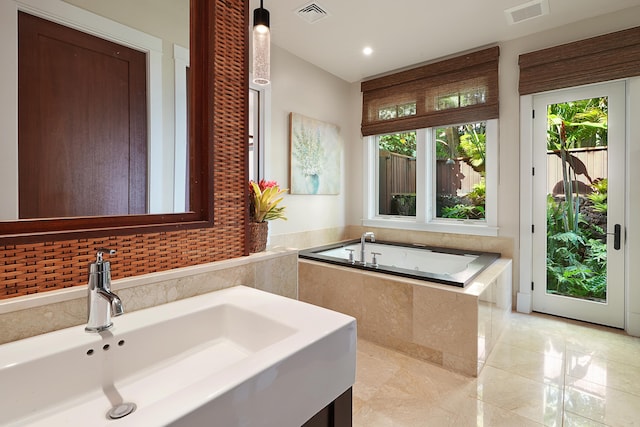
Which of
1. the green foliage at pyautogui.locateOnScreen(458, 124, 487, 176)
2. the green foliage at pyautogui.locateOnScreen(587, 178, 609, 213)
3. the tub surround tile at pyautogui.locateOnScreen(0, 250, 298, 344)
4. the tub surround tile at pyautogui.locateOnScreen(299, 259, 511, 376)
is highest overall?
the green foliage at pyautogui.locateOnScreen(458, 124, 487, 176)

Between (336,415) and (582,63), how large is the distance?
11.0 ft

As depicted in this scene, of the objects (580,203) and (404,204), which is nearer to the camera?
(580,203)

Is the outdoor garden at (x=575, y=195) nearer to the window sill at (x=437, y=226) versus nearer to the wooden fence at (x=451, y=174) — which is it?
the wooden fence at (x=451, y=174)

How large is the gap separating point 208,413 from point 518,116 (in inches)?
138

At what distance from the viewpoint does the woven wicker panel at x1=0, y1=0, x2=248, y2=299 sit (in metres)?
0.95

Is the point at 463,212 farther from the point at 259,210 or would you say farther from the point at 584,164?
the point at 259,210

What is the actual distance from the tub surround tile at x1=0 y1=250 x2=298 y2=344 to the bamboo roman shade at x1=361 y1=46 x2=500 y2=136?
2.67 m

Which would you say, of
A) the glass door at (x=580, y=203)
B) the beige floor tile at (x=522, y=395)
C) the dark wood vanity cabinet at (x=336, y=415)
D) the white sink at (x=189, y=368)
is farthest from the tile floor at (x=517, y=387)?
the white sink at (x=189, y=368)

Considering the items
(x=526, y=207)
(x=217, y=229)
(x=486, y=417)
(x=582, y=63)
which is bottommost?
(x=486, y=417)

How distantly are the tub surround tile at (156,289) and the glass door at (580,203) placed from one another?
106 inches

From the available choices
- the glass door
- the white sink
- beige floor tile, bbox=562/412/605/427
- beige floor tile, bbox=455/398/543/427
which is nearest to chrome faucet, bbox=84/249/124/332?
the white sink

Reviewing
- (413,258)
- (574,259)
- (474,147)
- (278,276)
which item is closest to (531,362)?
(574,259)

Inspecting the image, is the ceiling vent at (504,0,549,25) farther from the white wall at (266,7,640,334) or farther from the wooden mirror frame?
the wooden mirror frame

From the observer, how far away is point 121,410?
80 cm
